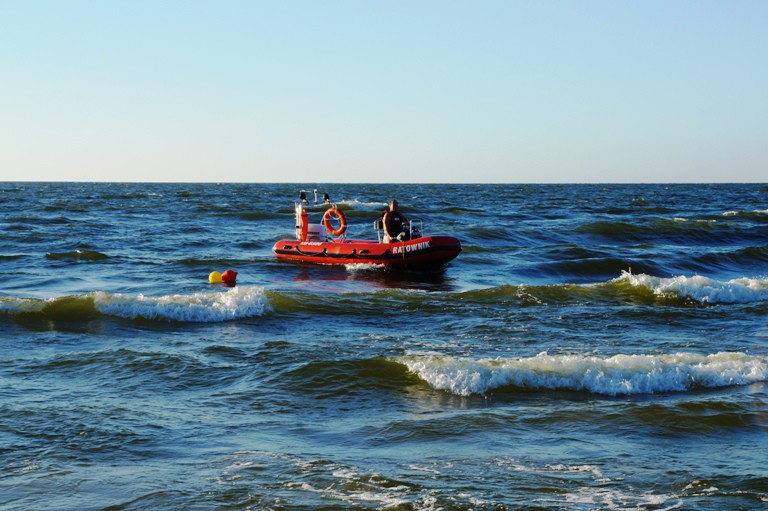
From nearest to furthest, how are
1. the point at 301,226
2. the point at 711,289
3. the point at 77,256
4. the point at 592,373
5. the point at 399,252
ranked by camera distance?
the point at 592,373
the point at 711,289
the point at 399,252
the point at 301,226
the point at 77,256

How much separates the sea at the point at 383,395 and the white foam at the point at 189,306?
41mm

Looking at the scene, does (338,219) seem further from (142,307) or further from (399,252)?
(142,307)

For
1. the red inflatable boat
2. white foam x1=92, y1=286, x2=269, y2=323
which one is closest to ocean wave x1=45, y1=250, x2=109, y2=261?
the red inflatable boat

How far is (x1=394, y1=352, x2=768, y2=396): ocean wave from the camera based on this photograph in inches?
363

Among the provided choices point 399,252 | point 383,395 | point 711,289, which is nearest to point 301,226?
point 399,252

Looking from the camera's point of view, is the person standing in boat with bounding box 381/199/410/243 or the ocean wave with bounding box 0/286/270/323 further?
the person standing in boat with bounding box 381/199/410/243

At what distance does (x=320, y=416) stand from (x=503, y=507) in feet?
9.51

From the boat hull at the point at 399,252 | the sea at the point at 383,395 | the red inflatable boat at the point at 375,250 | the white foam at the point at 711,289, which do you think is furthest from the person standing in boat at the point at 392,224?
the white foam at the point at 711,289

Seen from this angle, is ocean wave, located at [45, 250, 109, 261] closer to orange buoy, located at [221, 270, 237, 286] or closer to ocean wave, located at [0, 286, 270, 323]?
orange buoy, located at [221, 270, 237, 286]

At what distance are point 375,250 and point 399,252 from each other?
63 cm

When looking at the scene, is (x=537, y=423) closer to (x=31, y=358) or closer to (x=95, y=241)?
(x=31, y=358)

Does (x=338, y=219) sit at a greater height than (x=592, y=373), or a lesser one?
greater

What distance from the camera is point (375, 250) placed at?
20812mm

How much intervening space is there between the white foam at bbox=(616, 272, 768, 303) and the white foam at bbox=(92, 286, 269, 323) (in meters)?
7.80
